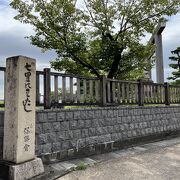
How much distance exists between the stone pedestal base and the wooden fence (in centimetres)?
149

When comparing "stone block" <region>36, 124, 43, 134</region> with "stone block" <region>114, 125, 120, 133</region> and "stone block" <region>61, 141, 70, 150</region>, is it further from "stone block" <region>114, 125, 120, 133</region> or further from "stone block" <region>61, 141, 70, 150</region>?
"stone block" <region>114, 125, 120, 133</region>

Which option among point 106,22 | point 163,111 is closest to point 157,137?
point 163,111

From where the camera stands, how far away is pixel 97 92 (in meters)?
7.54

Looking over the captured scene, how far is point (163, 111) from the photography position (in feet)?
32.9

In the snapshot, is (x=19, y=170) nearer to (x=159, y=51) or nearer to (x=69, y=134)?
(x=69, y=134)

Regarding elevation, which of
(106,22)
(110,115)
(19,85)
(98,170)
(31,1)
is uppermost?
(31,1)

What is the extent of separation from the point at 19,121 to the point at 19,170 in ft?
2.80

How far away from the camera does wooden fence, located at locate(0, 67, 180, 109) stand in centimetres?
608

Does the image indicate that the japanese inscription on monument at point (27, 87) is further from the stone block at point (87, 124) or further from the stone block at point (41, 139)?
the stone block at point (87, 124)

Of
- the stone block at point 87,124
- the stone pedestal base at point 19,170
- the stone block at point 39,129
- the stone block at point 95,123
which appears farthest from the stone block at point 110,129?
the stone pedestal base at point 19,170

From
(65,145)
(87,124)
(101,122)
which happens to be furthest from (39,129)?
(101,122)

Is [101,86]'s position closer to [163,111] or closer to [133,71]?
[163,111]

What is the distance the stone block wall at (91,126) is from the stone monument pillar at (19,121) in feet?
1.40

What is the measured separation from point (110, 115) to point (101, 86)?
34.5 inches
